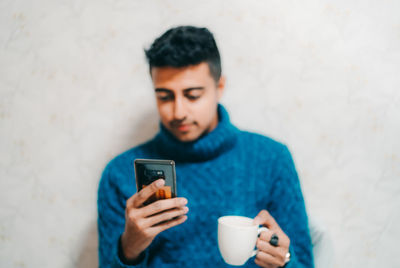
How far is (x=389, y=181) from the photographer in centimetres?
91

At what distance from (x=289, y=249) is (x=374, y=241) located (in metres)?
0.47

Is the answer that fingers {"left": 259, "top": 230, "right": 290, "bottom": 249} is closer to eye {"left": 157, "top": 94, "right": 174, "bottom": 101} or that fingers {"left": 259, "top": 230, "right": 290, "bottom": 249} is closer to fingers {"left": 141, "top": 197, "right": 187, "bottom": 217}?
fingers {"left": 141, "top": 197, "right": 187, "bottom": 217}

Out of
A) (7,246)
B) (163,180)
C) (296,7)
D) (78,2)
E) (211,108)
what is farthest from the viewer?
(7,246)

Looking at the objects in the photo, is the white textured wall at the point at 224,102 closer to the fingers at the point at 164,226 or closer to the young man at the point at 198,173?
the young man at the point at 198,173

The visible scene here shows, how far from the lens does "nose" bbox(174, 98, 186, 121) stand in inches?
28.3

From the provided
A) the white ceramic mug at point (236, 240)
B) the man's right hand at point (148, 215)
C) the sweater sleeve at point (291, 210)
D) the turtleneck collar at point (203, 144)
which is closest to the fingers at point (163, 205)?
the man's right hand at point (148, 215)

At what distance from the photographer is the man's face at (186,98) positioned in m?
0.72

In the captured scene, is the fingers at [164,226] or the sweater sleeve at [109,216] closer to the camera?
the fingers at [164,226]

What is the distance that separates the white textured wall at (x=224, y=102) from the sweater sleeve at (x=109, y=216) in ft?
0.72

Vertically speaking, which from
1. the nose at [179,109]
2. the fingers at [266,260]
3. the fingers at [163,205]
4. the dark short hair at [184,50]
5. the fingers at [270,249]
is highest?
the dark short hair at [184,50]

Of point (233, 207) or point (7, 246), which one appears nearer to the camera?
point (233, 207)

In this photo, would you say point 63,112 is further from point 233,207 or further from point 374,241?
point 374,241

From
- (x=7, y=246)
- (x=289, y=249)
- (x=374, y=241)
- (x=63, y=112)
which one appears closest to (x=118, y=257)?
(x=289, y=249)

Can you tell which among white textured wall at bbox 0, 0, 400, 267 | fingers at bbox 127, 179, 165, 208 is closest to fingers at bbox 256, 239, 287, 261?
fingers at bbox 127, 179, 165, 208
